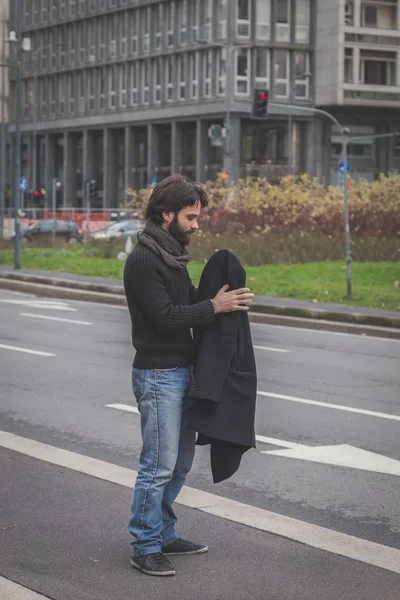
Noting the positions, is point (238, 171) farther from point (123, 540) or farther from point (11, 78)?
point (123, 540)

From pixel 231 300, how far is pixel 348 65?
79053 mm

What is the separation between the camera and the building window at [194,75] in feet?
270

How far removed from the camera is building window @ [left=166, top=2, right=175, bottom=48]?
8450 cm

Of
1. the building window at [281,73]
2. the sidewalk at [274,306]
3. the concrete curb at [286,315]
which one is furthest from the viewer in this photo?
the building window at [281,73]

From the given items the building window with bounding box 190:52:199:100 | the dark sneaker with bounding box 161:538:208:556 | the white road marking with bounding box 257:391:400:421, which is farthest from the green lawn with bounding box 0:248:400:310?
the building window with bounding box 190:52:199:100

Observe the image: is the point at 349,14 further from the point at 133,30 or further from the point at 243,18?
the point at 133,30

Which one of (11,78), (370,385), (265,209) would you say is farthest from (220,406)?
(11,78)

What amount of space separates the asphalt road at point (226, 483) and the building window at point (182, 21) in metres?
70.3

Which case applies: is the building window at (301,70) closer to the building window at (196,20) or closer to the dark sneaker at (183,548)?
the building window at (196,20)

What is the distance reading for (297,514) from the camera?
22.9 feet

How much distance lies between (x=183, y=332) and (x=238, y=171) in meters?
76.0

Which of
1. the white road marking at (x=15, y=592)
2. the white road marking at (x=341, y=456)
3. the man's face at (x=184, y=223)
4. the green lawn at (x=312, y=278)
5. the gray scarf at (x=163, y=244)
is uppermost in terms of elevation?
the man's face at (x=184, y=223)

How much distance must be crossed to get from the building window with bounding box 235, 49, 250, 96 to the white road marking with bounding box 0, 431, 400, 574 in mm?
73457

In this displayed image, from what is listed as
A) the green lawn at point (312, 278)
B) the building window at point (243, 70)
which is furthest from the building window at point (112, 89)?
the green lawn at point (312, 278)
